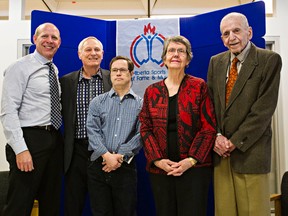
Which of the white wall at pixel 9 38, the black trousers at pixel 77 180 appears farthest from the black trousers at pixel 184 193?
the white wall at pixel 9 38

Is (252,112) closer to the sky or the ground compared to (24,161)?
closer to the sky

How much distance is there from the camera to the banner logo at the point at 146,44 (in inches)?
132

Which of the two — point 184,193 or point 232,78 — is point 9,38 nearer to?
point 232,78

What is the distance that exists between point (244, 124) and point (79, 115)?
1290 mm

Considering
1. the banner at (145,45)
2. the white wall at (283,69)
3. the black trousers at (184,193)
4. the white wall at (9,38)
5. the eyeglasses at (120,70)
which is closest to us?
the black trousers at (184,193)

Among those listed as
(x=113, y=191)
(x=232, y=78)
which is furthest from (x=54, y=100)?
(x=232, y=78)

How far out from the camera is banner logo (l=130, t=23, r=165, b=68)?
11.0ft

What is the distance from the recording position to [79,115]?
255cm

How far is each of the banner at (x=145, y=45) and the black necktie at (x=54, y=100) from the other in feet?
3.41

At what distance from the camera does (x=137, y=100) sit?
2.36 m

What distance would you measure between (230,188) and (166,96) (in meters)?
0.75

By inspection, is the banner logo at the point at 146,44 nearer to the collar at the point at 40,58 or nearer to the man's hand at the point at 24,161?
the collar at the point at 40,58

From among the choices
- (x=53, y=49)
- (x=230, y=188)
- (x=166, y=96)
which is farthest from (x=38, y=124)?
(x=230, y=188)

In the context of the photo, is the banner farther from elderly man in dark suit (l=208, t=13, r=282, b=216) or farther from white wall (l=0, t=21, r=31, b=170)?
white wall (l=0, t=21, r=31, b=170)
